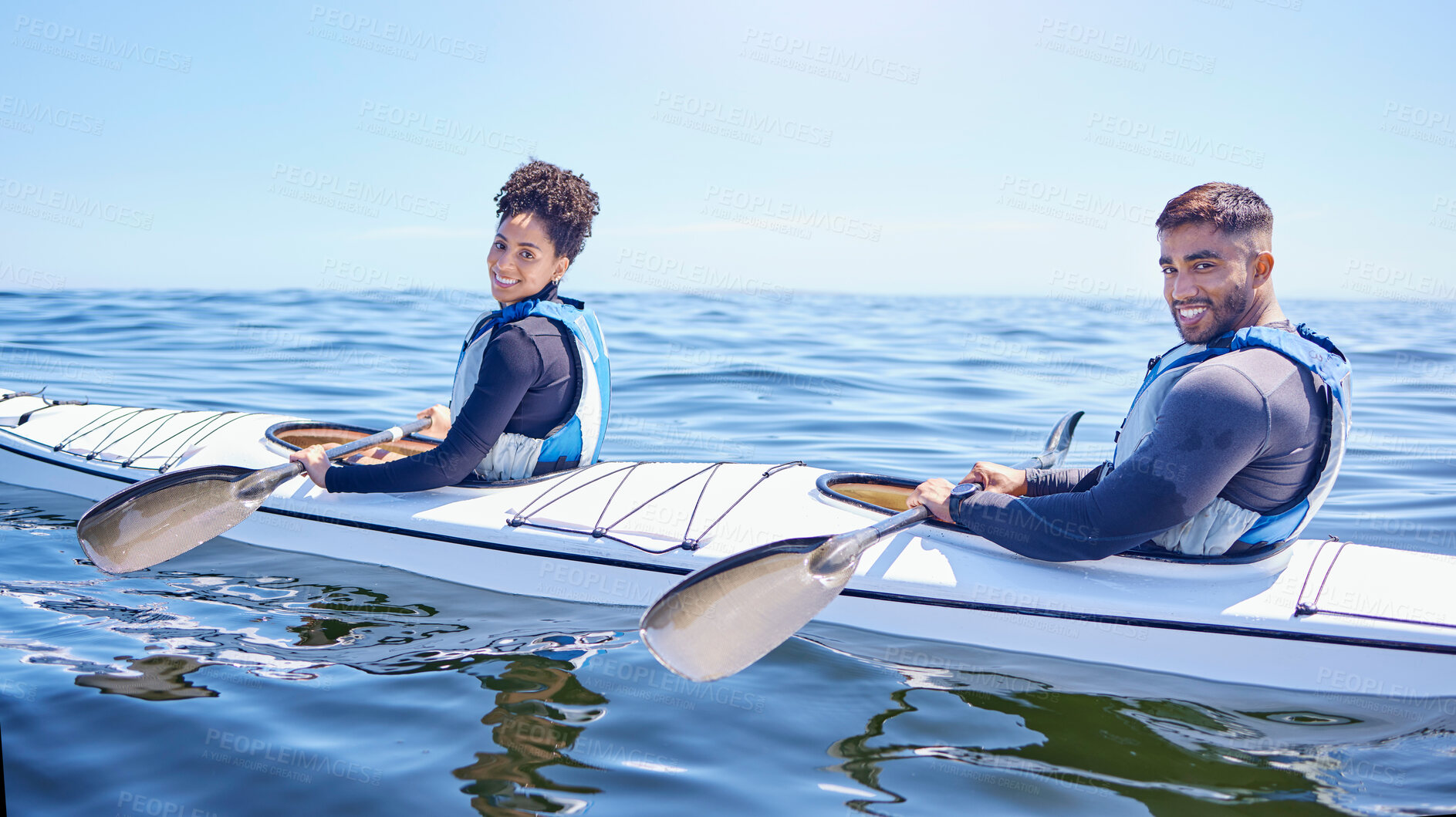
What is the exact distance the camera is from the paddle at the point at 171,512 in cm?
344

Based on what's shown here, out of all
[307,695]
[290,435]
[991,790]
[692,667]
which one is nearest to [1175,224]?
[991,790]

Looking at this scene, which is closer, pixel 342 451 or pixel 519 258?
pixel 519 258

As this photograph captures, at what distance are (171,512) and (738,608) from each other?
229cm

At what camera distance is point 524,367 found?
10.8 ft

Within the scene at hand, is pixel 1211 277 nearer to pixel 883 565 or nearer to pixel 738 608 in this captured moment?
pixel 883 565

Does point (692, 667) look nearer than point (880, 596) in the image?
Yes

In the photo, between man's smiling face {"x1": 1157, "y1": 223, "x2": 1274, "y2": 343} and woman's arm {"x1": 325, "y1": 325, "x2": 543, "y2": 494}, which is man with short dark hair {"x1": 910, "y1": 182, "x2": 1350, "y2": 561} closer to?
man's smiling face {"x1": 1157, "y1": 223, "x2": 1274, "y2": 343}

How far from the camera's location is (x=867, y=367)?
1185 cm

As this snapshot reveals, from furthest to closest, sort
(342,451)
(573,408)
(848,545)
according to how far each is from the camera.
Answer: (342,451)
(573,408)
(848,545)

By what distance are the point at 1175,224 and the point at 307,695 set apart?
2.82m

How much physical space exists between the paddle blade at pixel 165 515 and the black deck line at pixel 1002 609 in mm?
358

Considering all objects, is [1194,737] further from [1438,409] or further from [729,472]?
[1438,409]

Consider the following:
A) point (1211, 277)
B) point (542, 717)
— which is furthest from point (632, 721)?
point (1211, 277)

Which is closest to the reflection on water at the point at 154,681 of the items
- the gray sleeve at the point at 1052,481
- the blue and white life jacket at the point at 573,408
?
the blue and white life jacket at the point at 573,408
